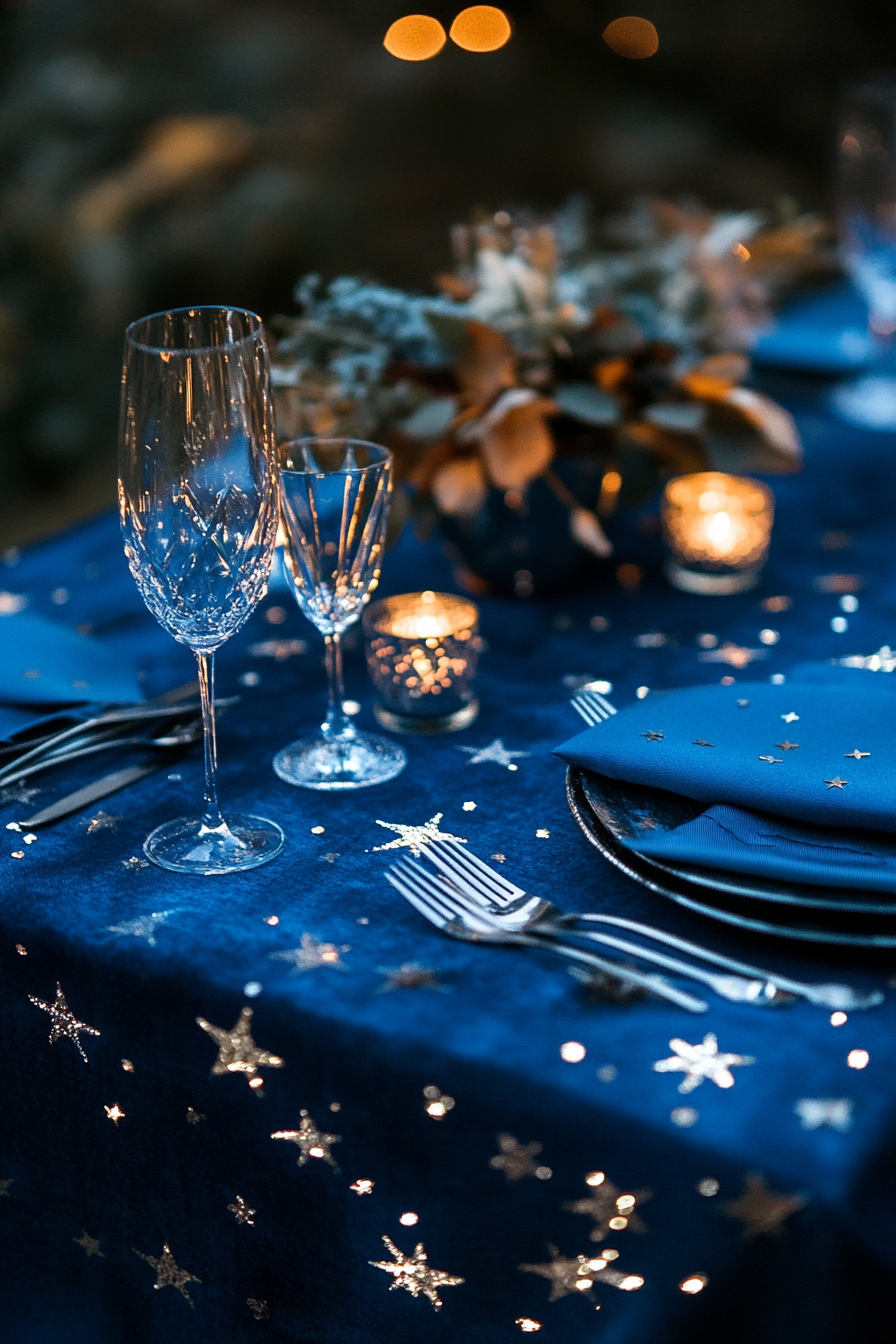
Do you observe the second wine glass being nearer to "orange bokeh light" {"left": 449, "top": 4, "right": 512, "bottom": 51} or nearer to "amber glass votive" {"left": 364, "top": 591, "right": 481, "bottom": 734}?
"amber glass votive" {"left": 364, "top": 591, "right": 481, "bottom": 734}

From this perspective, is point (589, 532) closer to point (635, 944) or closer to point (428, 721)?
point (428, 721)

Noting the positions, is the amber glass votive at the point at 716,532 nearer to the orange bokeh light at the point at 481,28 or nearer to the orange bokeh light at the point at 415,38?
the orange bokeh light at the point at 415,38

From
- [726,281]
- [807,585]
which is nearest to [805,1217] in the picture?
[807,585]

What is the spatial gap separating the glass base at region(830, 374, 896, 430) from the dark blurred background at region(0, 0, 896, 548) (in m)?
1.53

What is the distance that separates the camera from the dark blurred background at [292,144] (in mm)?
2760

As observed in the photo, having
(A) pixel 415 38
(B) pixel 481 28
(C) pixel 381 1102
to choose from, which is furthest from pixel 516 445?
(B) pixel 481 28

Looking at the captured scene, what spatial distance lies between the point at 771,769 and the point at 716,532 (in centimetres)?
45

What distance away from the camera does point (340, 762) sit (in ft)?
2.82

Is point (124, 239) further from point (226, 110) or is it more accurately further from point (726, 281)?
point (726, 281)

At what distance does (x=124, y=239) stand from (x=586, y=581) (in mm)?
2130

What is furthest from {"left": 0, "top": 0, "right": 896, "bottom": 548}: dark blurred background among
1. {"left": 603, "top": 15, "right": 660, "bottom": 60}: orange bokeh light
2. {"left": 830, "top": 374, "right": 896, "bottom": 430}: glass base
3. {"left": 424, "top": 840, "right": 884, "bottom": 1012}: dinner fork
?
{"left": 424, "top": 840, "right": 884, "bottom": 1012}: dinner fork

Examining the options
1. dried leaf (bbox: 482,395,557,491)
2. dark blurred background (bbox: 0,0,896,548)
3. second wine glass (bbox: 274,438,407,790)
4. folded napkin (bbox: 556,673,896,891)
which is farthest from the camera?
dark blurred background (bbox: 0,0,896,548)

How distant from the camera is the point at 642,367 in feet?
3.73

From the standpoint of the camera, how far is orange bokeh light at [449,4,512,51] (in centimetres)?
337
